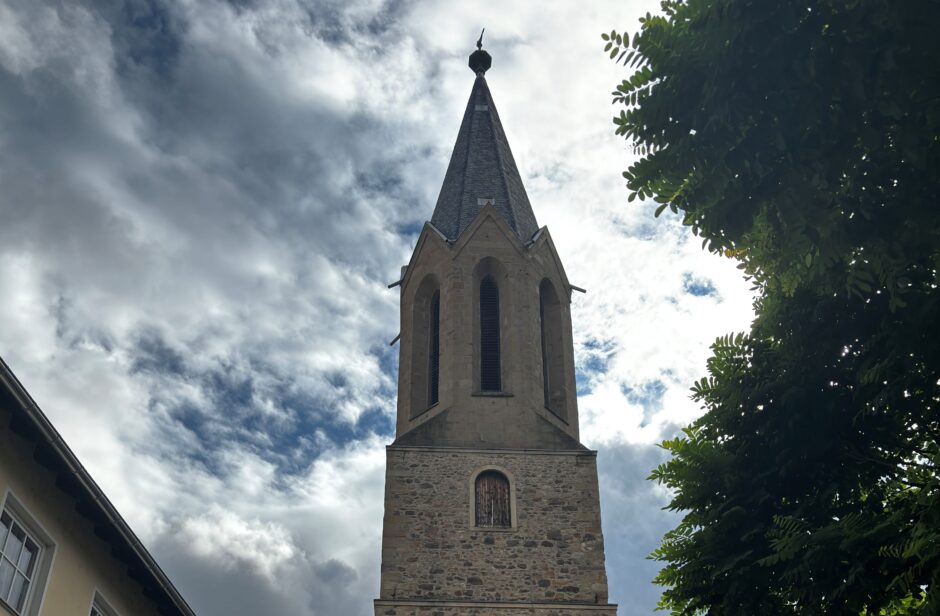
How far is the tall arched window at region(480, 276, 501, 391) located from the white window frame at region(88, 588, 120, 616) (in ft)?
36.8

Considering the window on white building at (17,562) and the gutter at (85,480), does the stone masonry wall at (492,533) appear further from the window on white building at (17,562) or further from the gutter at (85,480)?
the window on white building at (17,562)

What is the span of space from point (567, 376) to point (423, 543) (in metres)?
5.97

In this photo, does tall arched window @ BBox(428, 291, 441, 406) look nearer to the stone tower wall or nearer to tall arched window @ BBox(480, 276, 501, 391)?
the stone tower wall

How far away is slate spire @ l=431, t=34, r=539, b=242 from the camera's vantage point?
27.3 metres

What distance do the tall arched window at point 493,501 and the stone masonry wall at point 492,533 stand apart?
16 cm

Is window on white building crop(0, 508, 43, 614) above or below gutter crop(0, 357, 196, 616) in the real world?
below

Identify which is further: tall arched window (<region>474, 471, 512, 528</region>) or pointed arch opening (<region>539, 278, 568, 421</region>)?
pointed arch opening (<region>539, 278, 568, 421</region>)

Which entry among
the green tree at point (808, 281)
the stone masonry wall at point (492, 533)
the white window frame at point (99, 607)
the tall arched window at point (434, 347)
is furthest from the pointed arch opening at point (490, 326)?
the green tree at point (808, 281)

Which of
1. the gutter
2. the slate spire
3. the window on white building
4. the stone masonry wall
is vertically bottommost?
the window on white building

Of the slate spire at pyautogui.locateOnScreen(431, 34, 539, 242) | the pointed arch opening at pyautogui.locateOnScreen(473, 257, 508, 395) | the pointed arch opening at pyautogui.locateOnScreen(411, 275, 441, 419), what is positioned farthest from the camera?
the slate spire at pyautogui.locateOnScreen(431, 34, 539, 242)

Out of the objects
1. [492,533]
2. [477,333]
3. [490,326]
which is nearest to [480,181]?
[490,326]

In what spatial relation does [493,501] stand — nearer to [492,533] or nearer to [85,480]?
[492,533]

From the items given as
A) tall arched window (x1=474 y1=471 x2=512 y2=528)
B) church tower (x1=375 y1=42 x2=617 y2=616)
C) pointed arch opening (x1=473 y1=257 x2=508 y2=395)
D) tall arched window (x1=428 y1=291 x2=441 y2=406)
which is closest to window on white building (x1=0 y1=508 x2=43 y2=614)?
church tower (x1=375 y1=42 x2=617 y2=616)

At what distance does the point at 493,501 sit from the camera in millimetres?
21391
